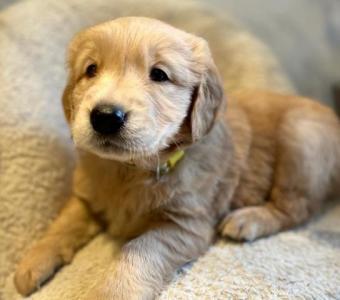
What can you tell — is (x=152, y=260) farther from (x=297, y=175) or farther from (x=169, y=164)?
(x=297, y=175)

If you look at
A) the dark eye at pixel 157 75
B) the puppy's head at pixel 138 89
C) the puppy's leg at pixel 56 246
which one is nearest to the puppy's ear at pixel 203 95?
the puppy's head at pixel 138 89

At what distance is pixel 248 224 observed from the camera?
192 centimetres

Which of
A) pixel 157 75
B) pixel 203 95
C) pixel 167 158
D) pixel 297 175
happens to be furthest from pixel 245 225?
pixel 157 75

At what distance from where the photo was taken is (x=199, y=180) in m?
1.79

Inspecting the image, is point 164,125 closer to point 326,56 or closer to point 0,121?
point 0,121

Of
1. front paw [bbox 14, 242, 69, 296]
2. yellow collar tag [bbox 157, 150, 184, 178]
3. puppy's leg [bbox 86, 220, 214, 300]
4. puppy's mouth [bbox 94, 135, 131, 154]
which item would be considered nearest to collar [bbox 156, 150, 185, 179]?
yellow collar tag [bbox 157, 150, 184, 178]

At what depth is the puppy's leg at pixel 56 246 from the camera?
1715 millimetres

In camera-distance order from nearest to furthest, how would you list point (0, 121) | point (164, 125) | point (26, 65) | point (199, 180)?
1. point (164, 125)
2. point (199, 180)
3. point (0, 121)
4. point (26, 65)

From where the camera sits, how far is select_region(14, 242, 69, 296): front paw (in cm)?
171

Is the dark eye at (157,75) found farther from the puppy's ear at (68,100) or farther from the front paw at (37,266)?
the front paw at (37,266)

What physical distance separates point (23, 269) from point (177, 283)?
52cm

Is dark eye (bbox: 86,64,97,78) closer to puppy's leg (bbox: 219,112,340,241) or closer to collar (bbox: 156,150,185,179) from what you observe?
collar (bbox: 156,150,185,179)

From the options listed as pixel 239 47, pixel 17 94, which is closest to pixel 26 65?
pixel 17 94

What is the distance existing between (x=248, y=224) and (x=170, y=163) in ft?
1.34
